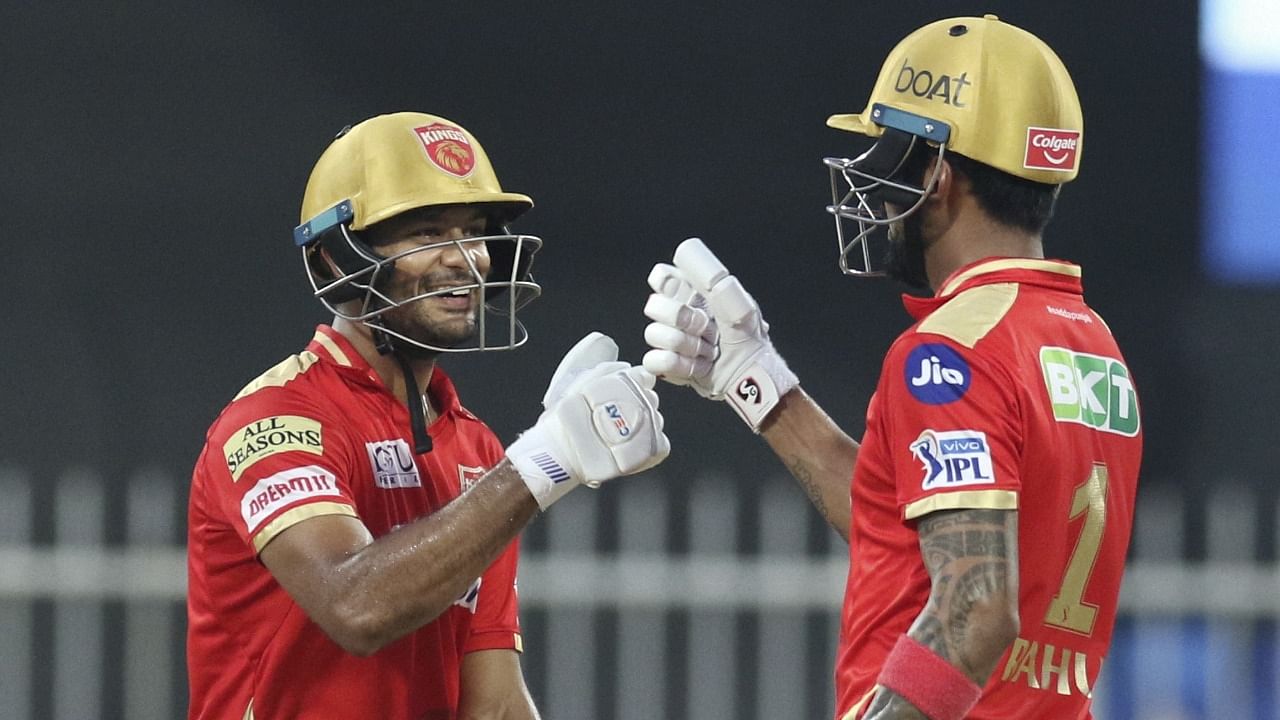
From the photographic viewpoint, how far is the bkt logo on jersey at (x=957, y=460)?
283cm

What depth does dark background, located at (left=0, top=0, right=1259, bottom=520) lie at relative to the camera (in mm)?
7602

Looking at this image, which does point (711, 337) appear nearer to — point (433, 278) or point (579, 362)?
point (579, 362)

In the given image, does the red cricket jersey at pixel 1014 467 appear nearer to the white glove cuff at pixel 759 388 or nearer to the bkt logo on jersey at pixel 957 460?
the bkt logo on jersey at pixel 957 460

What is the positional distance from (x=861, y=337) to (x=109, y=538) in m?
2.94

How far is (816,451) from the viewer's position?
3.79 m

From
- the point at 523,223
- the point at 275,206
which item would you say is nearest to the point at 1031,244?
the point at 523,223

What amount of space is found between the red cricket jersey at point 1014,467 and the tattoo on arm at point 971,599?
0.13ft

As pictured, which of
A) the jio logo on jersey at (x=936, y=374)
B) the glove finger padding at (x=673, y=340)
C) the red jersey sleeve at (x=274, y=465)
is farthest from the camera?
the glove finger padding at (x=673, y=340)

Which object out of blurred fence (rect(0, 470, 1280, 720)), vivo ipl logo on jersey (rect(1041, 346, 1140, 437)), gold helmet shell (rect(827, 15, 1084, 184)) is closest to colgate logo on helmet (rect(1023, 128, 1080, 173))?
gold helmet shell (rect(827, 15, 1084, 184))

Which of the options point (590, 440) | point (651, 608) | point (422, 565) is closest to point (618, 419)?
point (590, 440)

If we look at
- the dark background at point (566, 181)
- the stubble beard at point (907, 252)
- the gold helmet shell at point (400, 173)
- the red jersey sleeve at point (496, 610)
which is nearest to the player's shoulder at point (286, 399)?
the gold helmet shell at point (400, 173)

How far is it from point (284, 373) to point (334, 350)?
122mm

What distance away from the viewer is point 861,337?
7750 mm

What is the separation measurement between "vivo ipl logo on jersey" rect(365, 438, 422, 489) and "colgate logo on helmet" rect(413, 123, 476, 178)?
1.67 ft
